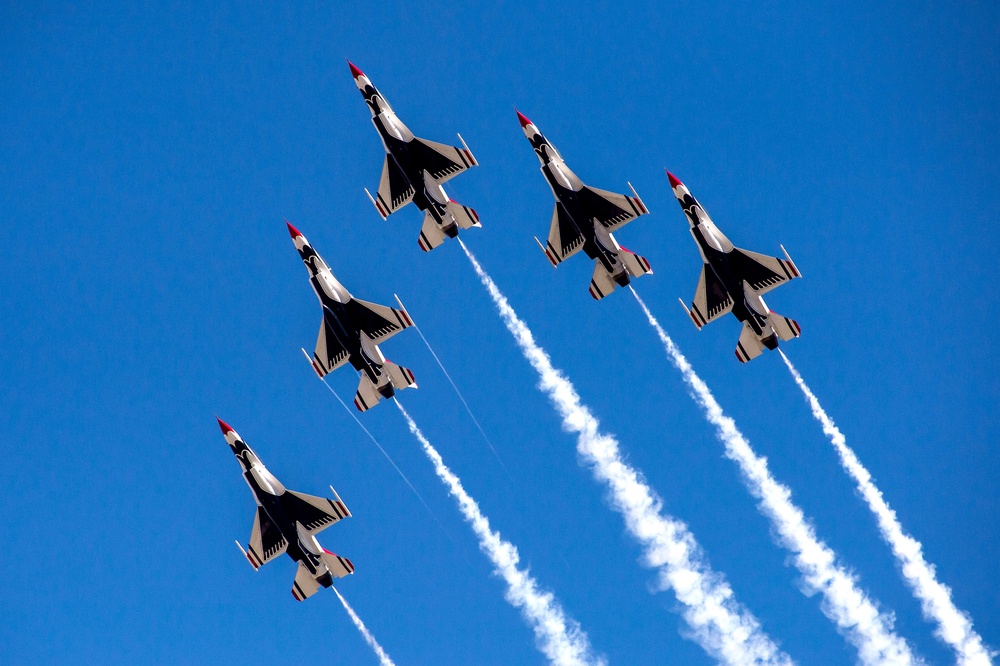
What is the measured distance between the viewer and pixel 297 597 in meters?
54.8

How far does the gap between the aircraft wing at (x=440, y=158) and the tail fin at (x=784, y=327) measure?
14839mm

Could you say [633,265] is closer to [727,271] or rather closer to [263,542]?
[727,271]

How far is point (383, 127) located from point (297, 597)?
70.4ft

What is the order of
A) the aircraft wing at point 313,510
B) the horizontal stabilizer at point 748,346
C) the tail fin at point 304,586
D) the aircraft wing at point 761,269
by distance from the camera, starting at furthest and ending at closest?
1. the tail fin at point 304,586
2. the aircraft wing at point 313,510
3. the horizontal stabilizer at point 748,346
4. the aircraft wing at point 761,269

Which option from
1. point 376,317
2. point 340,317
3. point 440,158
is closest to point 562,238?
point 440,158

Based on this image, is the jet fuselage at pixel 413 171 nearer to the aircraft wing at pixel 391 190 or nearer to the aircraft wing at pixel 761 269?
the aircraft wing at pixel 391 190

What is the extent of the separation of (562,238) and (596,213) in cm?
203

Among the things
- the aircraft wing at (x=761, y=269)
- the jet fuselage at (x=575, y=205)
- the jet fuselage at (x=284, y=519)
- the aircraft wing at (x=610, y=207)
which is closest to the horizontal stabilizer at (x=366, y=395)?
the jet fuselage at (x=284, y=519)

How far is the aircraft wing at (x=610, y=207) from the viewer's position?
174ft

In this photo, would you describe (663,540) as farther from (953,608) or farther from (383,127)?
(383,127)

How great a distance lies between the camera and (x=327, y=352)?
54938 millimetres

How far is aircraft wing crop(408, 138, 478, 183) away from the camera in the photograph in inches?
2114

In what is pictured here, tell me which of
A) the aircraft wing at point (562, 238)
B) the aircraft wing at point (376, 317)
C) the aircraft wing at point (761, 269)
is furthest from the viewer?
the aircraft wing at point (562, 238)

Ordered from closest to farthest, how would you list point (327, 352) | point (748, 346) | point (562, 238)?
1. point (748, 346)
2. point (562, 238)
3. point (327, 352)
